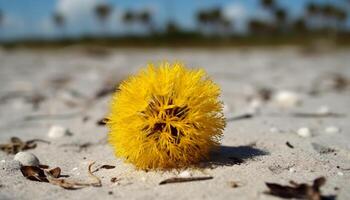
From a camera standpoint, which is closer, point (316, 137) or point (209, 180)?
point (209, 180)

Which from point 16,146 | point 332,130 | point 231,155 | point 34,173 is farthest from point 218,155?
point 16,146

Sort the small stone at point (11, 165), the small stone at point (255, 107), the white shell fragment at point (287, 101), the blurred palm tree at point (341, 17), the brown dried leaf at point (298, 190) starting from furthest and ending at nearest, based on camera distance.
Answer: the blurred palm tree at point (341, 17)
the white shell fragment at point (287, 101)
the small stone at point (255, 107)
the small stone at point (11, 165)
the brown dried leaf at point (298, 190)

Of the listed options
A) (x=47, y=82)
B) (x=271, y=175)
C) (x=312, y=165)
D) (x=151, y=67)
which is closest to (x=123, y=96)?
(x=151, y=67)

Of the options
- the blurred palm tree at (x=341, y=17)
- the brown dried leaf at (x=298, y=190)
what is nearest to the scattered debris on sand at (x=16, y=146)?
the brown dried leaf at (x=298, y=190)

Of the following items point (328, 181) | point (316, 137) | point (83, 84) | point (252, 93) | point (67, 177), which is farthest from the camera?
point (83, 84)

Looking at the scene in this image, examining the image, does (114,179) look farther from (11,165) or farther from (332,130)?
(332,130)

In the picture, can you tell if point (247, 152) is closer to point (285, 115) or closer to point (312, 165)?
point (312, 165)

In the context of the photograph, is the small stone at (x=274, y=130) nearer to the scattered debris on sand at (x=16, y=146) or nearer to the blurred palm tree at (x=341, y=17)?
the scattered debris on sand at (x=16, y=146)
